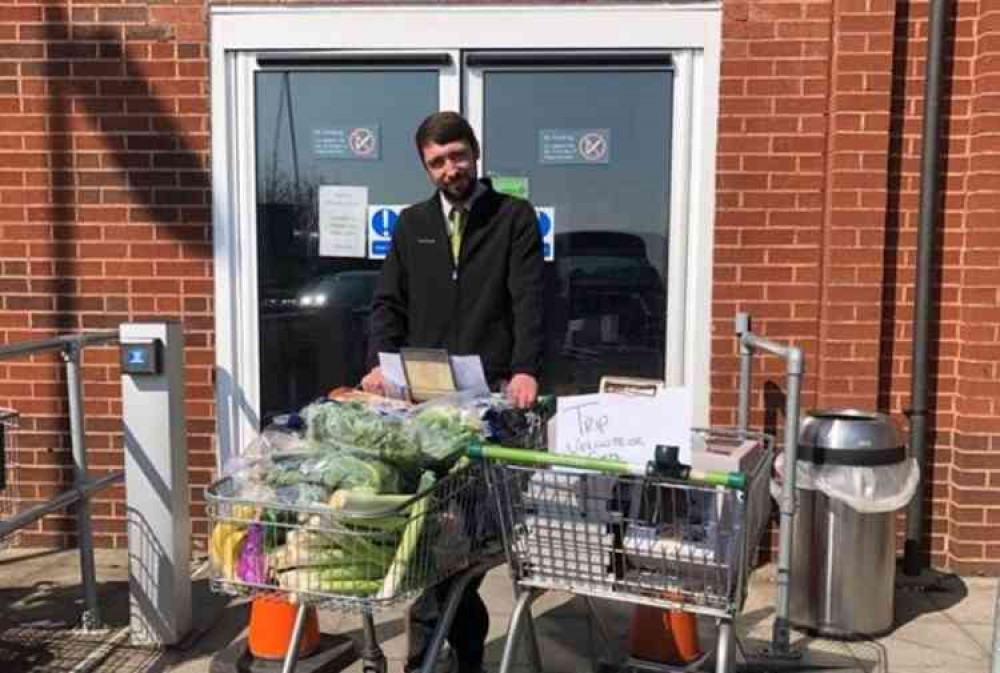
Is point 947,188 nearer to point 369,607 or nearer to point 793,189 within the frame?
point 793,189

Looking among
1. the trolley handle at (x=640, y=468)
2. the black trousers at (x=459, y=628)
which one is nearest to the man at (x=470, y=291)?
the black trousers at (x=459, y=628)

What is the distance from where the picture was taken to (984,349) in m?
4.41

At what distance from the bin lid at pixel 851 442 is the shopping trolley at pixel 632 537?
1519mm

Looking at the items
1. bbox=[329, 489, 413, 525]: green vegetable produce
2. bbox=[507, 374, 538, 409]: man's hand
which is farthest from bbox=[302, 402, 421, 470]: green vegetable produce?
bbox=[507, 374, 538, 409]: man's hand

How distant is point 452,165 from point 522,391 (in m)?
0.78

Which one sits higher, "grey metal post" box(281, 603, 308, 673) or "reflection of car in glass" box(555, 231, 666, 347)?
"reflection of car in glass" box(555, 231, 666, 347)

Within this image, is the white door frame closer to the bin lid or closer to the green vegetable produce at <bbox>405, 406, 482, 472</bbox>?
the bin lid

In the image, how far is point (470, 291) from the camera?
324cm

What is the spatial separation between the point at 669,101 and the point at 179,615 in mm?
3319

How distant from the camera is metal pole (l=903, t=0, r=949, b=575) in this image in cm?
433

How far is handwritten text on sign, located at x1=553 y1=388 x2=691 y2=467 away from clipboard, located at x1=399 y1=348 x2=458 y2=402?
53 cm

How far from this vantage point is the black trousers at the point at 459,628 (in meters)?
3.15

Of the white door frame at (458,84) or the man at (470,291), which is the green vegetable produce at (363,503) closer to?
the man at (470,291)

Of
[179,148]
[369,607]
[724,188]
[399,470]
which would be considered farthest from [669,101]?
[369,607]
